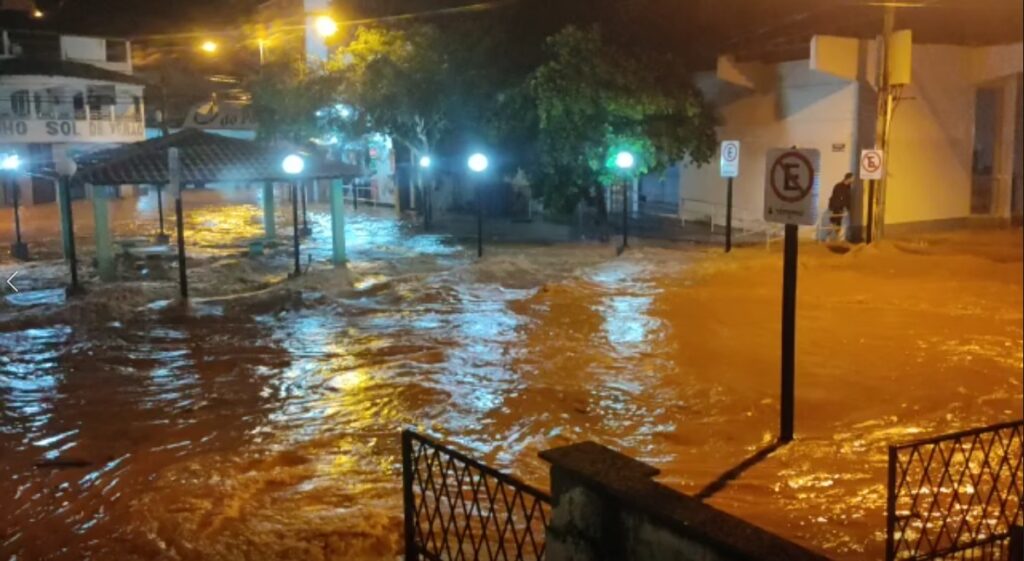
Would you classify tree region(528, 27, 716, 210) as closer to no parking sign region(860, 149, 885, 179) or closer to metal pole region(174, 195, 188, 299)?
no parking sign region(860, 149, 885, 179)

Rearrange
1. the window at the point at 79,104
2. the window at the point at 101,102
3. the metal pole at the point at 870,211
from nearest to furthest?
1. the metal pole at the point at 870,211
2. the window at the point at 79,104
3. the window at the point at 101,102

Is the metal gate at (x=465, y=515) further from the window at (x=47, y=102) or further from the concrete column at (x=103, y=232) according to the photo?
the window at (x=47, y=102)

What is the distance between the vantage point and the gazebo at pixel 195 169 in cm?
2064

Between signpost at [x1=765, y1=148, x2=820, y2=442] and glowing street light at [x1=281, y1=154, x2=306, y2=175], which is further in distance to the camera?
glowing street light at [x1=281, y1=154, x2=306, y2=175]

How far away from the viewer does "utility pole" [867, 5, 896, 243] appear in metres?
23.3

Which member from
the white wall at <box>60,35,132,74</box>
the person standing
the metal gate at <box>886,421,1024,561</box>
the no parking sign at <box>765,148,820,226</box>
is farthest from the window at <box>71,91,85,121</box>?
the metal gate at <box>886,421,1024,561</box>

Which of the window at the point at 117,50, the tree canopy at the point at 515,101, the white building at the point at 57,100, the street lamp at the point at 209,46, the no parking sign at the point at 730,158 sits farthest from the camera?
the window at the point at 117,50

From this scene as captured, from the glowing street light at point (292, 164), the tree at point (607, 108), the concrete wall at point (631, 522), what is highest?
the tree at point (607, 108)

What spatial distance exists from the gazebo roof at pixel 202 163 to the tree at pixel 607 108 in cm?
582

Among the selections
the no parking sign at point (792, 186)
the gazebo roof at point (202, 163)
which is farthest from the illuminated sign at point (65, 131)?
the no parking sign at point (792, 186)

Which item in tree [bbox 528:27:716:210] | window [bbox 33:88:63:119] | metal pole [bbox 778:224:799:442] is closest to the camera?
metal pole [bbox 778:224:799:442]

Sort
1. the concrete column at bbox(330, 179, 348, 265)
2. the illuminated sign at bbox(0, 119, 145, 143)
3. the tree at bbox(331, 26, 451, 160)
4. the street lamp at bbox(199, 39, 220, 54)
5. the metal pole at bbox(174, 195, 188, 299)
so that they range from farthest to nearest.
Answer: the illuminated sign at bbox(0, 119, 145, 143)
the street lamp at bbox(199, 39, 220, 54)
the tree at bbox(331, 26, 451, 160)
the concrete column at bbox(330, 179, 348, 265)
the metal pole at bbox(174, 195, 188, 299)

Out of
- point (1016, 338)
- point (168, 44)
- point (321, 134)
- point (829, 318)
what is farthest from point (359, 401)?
point (168, 44)

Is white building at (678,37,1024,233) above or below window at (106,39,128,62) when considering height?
below
